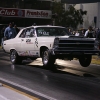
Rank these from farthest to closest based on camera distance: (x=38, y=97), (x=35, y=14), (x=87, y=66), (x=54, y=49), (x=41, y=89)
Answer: (x=35, y=14), (x=87, y=66), (x=54, y=49), (x=41, y=89), (x=38, y=97)

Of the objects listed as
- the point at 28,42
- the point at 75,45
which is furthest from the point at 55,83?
the point at 28,42

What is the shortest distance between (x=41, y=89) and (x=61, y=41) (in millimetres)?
3902

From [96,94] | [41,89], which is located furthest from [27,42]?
[96,94]

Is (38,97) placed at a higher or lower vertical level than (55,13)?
lower

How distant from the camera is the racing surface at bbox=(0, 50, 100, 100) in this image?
789 cm

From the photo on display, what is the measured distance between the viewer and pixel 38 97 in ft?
25.0

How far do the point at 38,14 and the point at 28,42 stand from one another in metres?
33.5

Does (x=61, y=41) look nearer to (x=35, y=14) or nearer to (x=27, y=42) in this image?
(x=27, y=42)

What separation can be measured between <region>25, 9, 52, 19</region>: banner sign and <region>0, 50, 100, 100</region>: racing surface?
3418 cm

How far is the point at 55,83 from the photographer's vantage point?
954 centimetres

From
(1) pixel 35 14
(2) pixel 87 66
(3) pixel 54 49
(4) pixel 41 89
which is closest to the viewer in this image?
(4) pixel 41 89

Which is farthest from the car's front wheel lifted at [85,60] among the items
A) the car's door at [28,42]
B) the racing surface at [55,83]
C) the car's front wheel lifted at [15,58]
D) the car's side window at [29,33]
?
A: the car's front wheel lifted at [15,58]

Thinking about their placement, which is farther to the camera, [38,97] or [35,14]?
[35,14]

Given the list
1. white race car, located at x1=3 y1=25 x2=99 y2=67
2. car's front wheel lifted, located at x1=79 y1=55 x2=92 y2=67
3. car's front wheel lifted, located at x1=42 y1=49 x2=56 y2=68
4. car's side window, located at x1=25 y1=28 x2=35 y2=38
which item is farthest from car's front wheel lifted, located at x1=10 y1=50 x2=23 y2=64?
car's front wheel lifted, located at x1=79 y1=55 x2=92 y2=67
